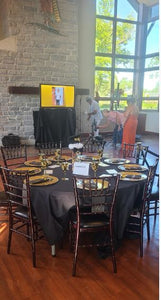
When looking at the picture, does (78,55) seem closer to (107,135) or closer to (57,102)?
(57,102)

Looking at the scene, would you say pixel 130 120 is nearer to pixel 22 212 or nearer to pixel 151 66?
pixel 22 212

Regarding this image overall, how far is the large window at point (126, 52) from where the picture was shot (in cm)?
876

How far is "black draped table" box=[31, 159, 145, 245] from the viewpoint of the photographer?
6.75 feet

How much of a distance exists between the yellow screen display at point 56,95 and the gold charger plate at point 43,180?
15.7 ft

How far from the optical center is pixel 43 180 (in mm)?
2225

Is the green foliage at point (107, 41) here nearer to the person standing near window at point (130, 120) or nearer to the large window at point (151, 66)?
the large window at point (151, 66)

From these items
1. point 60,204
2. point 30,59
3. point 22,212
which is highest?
point 30,59

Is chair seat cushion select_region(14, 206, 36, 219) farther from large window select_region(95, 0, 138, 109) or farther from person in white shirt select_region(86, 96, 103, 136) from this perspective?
large window select_region(95, 0, 138, 109)

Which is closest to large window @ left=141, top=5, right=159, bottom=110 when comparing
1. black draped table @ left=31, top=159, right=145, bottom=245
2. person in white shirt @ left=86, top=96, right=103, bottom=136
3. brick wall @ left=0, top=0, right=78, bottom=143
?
person in white shirt @ left=86, top=96, right=103, bottom=136

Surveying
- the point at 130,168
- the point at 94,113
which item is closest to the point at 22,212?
the point at 130,168

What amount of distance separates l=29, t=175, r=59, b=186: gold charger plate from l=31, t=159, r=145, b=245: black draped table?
5cm

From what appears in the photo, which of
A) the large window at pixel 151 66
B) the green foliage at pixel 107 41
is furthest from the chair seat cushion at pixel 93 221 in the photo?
the large window at pixel 151 66

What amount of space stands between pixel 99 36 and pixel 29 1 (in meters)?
3.14

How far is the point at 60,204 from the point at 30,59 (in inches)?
221
